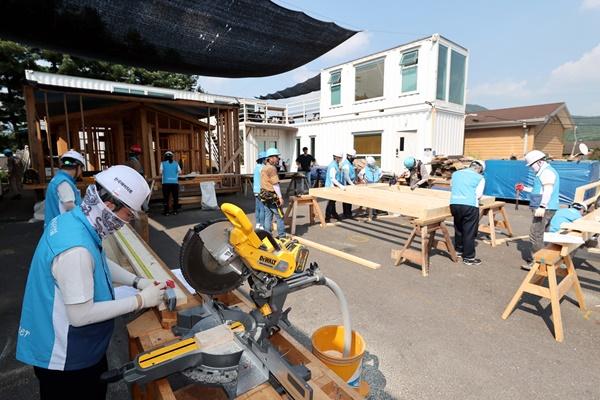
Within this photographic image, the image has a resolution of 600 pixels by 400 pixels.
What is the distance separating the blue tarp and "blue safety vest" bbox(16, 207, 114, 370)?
11786mm

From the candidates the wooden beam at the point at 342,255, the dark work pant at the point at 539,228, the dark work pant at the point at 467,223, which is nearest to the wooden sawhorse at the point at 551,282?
the dark work pant at the point at 539,228

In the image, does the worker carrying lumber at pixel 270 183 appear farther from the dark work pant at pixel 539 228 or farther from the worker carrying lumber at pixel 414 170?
the dark work pant at pixel 539 228

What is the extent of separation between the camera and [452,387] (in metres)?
2.46

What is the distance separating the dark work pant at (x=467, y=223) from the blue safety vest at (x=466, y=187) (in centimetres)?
8

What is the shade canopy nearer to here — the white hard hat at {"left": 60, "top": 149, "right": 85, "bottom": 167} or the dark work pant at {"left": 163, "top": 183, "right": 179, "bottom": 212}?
the white hard hat at {"left": 60, "top": 149, "right": 85, "bottom": 167}

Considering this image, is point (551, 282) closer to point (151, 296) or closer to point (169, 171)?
point (151, 296)

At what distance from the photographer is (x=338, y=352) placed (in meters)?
2.24

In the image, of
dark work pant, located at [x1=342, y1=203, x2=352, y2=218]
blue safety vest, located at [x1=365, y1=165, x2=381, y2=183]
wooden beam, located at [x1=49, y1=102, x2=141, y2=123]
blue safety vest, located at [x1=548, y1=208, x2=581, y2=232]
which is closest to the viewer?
blue safety vest, located at [x1=548, y1=208, x2=581, y2=232]

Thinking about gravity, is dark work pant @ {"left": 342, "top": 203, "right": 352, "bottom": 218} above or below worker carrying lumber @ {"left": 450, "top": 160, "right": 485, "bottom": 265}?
below

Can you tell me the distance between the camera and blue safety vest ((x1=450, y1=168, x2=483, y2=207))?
4.94 meters

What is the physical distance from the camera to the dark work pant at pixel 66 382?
145 centimetres

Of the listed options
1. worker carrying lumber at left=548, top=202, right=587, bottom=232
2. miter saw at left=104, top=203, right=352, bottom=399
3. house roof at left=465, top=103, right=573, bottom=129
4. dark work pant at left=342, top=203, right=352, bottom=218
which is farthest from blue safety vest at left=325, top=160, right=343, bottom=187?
house roof at left=465, top=103, right=573, bottom=129

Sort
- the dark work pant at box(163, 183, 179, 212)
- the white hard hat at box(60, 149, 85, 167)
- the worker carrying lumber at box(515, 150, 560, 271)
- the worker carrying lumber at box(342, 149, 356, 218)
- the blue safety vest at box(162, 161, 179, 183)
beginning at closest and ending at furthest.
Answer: the white hard hat at box(60, 149, 85, 167) < the worker carrying lumber at box(515, 150, 560, 271) < the worker carrying lumber at box(342, 149, 356, 218) < the blue safety vest at box(162, 161, 179, 183) < the dark work pant at box(163, 183, 179, 212)

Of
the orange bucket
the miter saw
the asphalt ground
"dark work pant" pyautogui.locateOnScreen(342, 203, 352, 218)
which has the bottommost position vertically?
the asphalt ground
